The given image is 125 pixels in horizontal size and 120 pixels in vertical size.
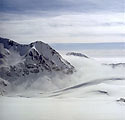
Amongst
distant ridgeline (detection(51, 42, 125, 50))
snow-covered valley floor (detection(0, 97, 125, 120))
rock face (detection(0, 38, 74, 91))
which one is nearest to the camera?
snow-covered valley floor (detection(0, 97, 125, 120))

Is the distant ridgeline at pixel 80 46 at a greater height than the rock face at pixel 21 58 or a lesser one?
greater

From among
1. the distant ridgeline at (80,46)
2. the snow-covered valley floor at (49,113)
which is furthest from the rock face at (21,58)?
the snow-covered valley floor at (49,113)

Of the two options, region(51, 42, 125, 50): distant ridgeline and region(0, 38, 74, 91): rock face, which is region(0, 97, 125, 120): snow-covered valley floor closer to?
region(0, 38, 74, 91): rock face

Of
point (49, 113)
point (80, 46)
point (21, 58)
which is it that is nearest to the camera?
point (49, 113)

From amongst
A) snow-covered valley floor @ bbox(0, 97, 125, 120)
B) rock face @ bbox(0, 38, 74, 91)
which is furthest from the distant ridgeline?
snow-covered valley floor @ bbox(0, 97, 125, 120)

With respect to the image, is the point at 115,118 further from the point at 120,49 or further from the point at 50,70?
the point at 50,70

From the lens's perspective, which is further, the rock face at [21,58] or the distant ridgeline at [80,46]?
the rock face at [21,58]

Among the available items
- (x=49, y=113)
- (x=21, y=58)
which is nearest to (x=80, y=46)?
(x=49, y=113)

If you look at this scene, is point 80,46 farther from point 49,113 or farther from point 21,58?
point 21,58

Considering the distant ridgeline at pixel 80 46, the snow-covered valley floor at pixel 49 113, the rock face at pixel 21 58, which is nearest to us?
the snow-covered valley floor at pixel 49 113

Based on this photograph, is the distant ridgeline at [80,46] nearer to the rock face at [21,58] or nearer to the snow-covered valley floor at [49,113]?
the rock face at [21,58]

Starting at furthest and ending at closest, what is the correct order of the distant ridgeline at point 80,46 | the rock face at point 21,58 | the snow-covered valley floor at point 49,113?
the rock face at point 21,58
the distant ridgeline at point 80,46
the snow-covered valley floor at point 49,113
